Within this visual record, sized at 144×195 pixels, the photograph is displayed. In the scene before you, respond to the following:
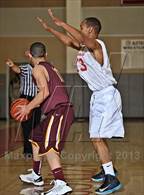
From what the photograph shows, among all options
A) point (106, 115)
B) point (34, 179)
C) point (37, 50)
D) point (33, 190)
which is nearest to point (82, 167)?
point (34, 179)

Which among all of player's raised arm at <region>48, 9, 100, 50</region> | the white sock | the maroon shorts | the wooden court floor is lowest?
the wooden court floor

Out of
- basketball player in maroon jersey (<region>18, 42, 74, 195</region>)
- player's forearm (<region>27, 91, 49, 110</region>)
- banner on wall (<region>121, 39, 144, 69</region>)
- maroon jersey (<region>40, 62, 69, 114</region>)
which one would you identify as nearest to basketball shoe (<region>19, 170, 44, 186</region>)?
basketball player in maroon jersey (<region>18, 42, 74, 195</region>)

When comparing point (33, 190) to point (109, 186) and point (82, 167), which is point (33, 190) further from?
point (82, 167)

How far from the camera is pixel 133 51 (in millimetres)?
20578

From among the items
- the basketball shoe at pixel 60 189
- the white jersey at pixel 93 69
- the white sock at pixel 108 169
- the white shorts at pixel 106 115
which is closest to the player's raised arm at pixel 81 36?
the white jersey at pixel 93 69

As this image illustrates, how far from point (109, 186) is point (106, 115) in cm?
88

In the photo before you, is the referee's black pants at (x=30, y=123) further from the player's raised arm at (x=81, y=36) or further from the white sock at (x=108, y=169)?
the player's raised arm at (x=81, y=36)

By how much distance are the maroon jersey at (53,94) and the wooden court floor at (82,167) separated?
1.10 metres

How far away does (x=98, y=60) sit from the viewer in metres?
6.46

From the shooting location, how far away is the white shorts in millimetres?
6699

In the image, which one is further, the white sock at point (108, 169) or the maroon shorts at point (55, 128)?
the white sock at point (108, 169)

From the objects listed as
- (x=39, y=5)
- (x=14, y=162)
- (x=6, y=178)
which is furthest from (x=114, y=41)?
(x=6, y=178)

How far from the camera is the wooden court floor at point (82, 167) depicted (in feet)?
22.6

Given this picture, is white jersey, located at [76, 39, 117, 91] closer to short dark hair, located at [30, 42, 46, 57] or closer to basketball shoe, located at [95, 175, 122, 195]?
short dark hair, located at [30, 42, 46, 57]
